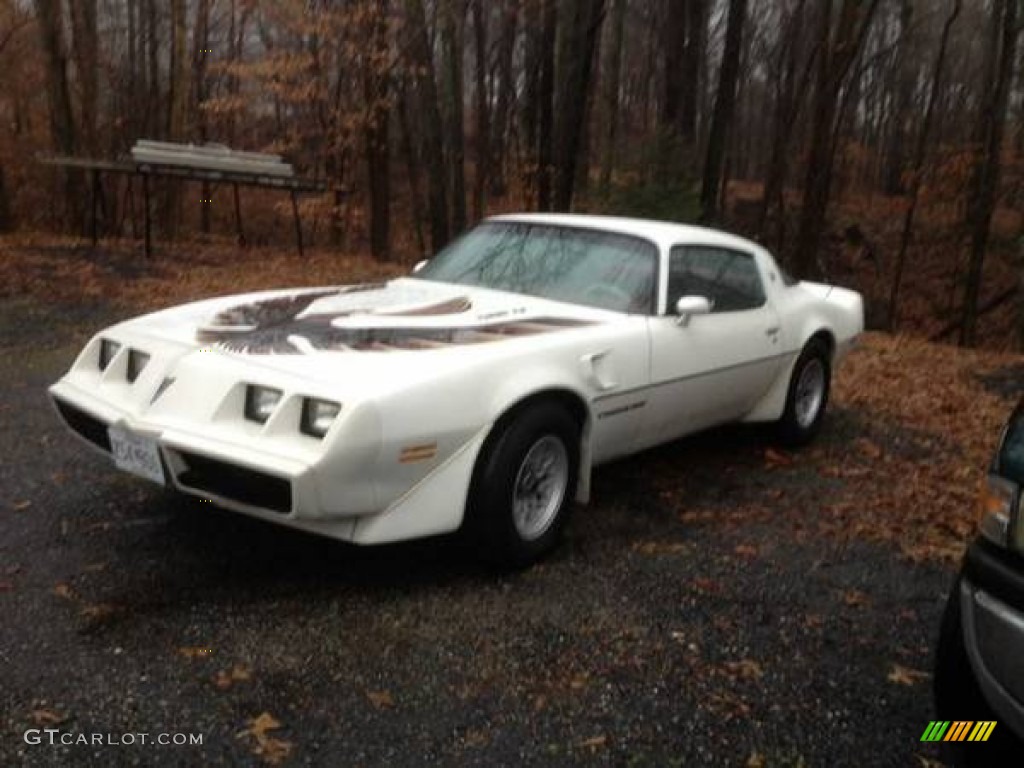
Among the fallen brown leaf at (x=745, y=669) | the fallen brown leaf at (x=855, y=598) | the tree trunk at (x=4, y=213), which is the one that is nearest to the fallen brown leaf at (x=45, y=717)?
the fallen brown leaf at (x=745, y=669)

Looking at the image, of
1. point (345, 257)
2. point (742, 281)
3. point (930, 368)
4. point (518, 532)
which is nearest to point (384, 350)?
point (518, 532)

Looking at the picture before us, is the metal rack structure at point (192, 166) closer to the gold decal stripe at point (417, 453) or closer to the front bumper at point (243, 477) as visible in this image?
the front bumper at point (243, 477)

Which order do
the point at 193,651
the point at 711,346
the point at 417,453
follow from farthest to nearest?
the point at 711,346, the point at 417,453, the point at 193,651

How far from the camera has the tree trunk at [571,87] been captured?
13133mm

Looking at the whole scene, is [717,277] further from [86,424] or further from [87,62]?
[87,62]

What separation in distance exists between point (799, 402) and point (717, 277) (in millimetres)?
1248

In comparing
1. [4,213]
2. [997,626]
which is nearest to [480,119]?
[4,213]

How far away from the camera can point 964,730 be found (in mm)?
2752

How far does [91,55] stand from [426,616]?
19079 mm

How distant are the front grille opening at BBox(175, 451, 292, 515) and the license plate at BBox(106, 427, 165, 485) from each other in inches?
4.0

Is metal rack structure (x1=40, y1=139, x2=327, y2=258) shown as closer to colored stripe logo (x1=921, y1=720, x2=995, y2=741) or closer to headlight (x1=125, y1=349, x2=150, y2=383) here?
headlight (x1=125, y1=349, x2=150, y2=383)

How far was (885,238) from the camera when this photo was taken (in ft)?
87.7

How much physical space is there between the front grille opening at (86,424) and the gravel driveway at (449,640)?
0.45 meters

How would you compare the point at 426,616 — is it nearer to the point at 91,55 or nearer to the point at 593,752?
the point at 593,752
